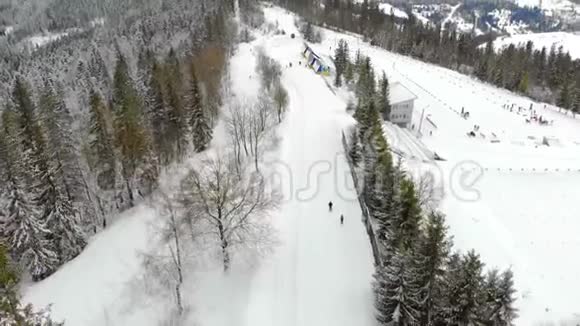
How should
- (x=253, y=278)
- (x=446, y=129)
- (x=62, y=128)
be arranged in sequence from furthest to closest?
(x=446, y=129) < (x=62, y=128) < (x=253, y=278)

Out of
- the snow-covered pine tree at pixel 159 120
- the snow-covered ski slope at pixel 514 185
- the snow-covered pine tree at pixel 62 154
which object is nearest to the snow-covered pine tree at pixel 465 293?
the snow-covered ski slope at pixel 514 185

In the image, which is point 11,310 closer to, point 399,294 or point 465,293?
point 399,294

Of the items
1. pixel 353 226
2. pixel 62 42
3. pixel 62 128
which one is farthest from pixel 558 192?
pixel 62 42

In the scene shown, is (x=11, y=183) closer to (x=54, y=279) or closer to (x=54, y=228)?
(x=54, y=228)

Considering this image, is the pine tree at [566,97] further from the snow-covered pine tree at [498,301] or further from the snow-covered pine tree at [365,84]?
the snow-covered pine tree at [498,301]

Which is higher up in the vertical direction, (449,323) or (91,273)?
(449,323)

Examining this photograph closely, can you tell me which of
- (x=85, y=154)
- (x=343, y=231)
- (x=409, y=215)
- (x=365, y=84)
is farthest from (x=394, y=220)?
(x=365, y=84)

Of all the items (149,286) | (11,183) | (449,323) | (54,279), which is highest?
(11,183)
